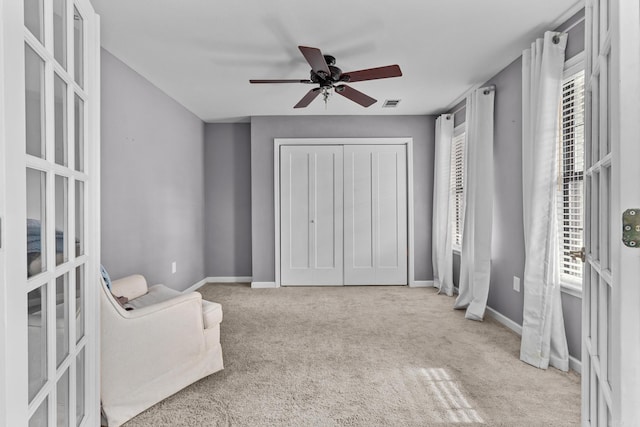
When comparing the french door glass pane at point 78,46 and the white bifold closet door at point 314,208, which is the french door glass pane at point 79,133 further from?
the white bifold closet door at point 314,208

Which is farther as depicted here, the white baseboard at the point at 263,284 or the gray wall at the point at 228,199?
the gray wall at the point at 228,199

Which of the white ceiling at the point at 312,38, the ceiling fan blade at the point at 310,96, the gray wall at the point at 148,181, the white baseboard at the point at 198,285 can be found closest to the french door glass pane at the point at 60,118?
the white ceiling at the point at 312,38

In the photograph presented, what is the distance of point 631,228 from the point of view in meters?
0.77

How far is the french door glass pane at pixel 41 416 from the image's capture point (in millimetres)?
1075

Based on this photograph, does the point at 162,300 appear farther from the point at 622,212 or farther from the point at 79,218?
the point at 622,212

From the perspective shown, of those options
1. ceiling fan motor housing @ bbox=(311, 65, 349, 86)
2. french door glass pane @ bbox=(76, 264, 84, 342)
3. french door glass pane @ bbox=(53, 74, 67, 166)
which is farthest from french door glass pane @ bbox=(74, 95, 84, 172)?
ceiling fan motor housing @ bbox=(311, 65, 349, 86)

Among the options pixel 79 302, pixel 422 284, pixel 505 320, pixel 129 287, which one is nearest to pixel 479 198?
pixel 505 320

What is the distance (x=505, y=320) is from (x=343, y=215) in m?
2.36

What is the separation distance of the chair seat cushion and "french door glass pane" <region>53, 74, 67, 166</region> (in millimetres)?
1281

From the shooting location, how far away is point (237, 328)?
3.20 metres

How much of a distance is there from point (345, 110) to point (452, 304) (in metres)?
2.74

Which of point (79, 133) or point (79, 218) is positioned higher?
point (79, 133)

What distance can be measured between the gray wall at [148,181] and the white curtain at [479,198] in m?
3.22

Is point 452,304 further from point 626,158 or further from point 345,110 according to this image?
point 626,158
